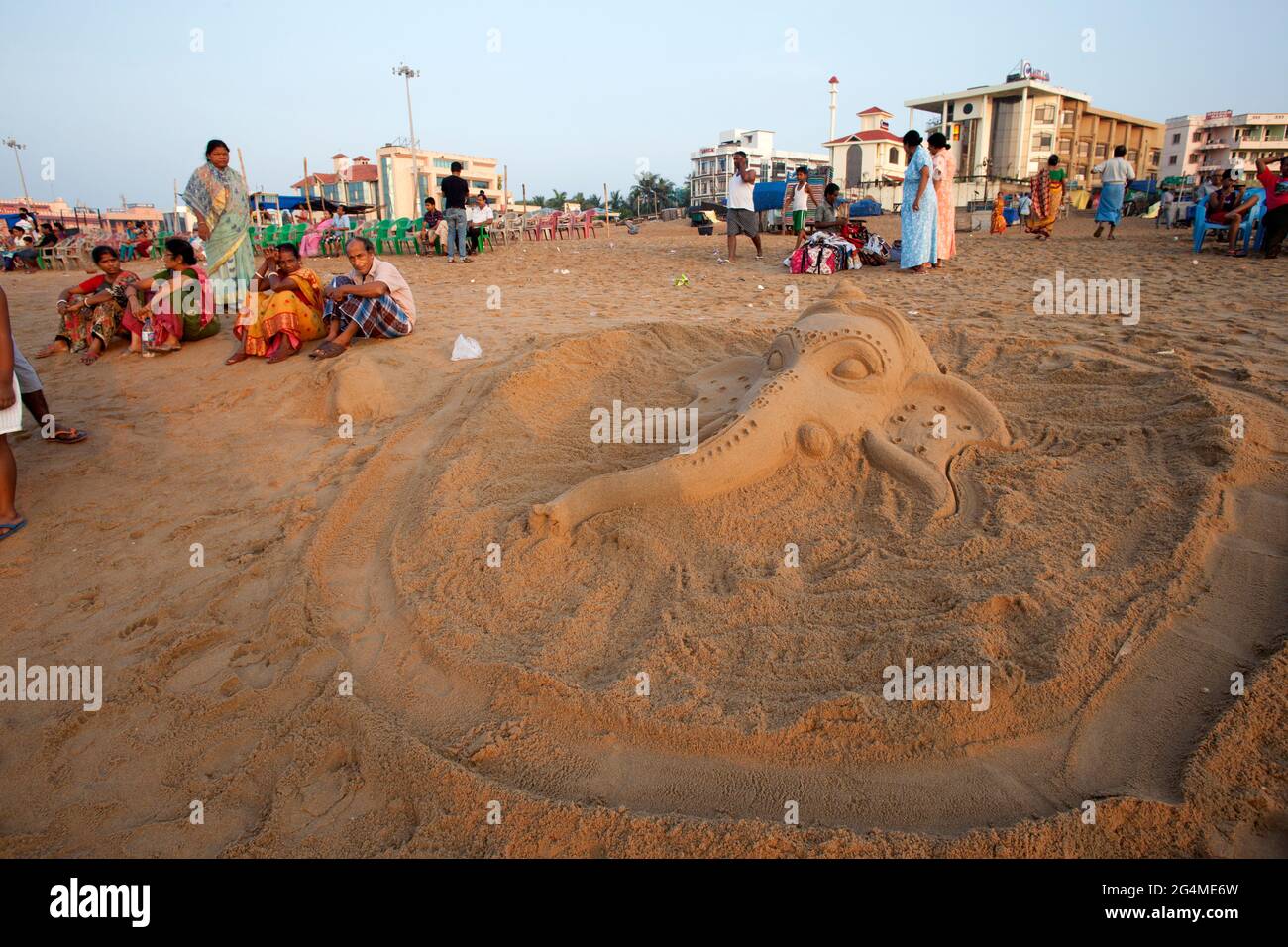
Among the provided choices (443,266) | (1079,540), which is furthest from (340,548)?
(443,266)

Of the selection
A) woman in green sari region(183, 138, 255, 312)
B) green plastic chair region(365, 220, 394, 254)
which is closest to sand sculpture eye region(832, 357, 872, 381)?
woman in green sari region(183, 138, 255, 312)

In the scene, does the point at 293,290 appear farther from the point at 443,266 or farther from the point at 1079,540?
the point at 443,266

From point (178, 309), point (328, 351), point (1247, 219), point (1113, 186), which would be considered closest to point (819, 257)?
point (1247, 219)

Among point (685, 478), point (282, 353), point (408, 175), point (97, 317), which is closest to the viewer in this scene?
point (685, 478)

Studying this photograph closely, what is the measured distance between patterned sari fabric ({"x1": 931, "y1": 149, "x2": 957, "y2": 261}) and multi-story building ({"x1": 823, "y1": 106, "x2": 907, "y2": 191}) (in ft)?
81.3

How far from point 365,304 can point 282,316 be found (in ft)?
2.24

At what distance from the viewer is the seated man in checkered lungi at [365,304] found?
232 inches

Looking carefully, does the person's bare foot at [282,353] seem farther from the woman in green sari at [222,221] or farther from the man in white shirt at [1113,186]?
the man in white shirt at [1113,186]

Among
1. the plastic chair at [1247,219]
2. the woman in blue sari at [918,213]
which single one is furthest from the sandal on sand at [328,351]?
the plastic chair at [1247,219]

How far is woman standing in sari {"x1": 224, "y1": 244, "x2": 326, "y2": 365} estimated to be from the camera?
19.4 feet

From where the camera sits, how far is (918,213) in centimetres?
941

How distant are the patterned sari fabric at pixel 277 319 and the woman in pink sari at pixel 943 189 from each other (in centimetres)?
778

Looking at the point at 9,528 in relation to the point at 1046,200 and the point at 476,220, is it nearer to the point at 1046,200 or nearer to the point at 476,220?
the point at 476,220

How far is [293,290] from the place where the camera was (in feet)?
19.7
